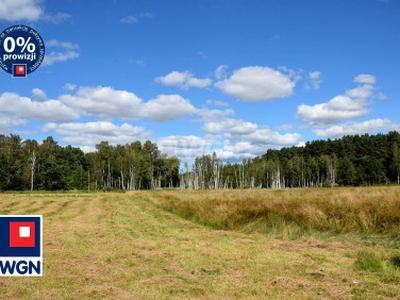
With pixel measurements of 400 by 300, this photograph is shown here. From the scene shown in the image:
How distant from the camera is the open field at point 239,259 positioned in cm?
540

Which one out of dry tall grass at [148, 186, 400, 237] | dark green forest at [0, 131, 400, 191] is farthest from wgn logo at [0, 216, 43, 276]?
dark green forest at [0, 131, 400, 191]

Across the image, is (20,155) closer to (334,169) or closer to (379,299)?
(334,169)

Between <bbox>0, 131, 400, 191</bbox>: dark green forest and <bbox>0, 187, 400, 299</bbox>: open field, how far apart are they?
74.7 metres

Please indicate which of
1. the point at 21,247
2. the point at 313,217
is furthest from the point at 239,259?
the point at 313,217

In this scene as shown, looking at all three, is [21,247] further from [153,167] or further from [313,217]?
[153,167]

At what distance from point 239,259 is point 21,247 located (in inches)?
203

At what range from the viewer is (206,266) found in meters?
6.90

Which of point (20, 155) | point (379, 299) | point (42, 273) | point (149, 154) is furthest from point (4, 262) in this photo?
point (149, 154)

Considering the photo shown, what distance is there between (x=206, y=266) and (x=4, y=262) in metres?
4.30

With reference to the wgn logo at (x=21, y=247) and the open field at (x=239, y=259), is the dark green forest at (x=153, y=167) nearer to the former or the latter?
the open field at (x=239, y=259)

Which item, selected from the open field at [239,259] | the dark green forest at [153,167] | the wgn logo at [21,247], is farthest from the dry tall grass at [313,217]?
the dark green forest at [153,167]

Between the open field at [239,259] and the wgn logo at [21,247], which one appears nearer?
the open field at [239,259]

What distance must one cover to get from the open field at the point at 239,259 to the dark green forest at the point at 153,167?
74.7 m

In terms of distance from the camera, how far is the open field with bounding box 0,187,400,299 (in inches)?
213
